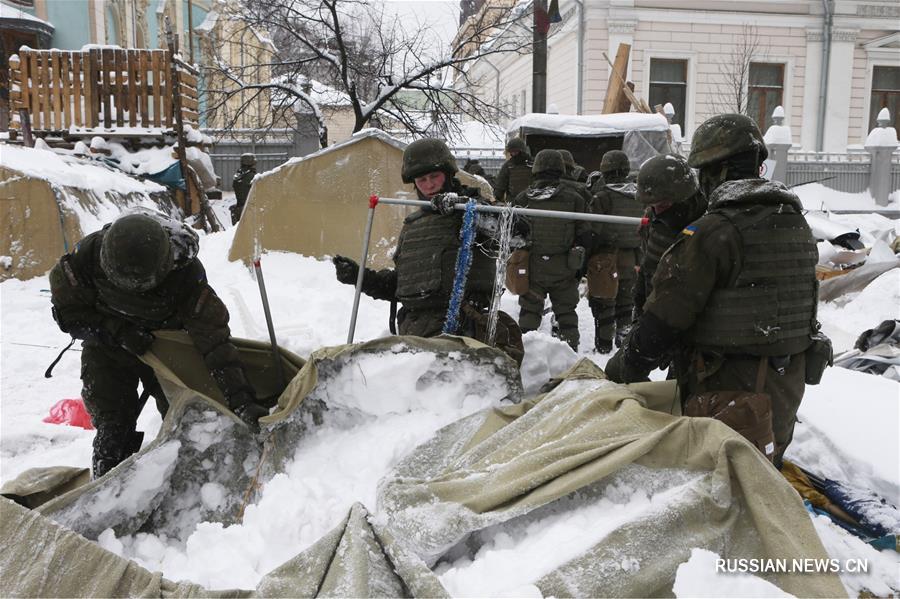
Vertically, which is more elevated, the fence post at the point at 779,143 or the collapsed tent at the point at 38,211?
the fence post at the point at 779,143

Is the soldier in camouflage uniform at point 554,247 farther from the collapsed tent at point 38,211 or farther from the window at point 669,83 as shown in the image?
the window at point 669,83

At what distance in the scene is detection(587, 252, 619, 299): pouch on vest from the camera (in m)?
6.50

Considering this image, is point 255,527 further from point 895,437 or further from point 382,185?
point 382,185

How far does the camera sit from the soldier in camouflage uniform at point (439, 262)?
368 centimetres

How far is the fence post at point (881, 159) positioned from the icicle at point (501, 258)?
65.5 feet

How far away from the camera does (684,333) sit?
112 inches

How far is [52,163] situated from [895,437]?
991cm

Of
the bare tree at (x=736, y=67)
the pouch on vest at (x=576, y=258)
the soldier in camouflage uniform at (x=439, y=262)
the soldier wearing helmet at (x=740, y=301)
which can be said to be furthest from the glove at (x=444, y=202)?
the bare tree at (x=736, y=67)

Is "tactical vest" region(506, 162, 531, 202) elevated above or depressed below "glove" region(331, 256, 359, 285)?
above

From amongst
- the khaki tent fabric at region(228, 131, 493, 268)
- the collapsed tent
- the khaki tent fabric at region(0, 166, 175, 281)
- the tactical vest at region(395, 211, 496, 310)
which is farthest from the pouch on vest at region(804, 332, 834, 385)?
the khaki tent fabric at region(0, 166, 175, 281)

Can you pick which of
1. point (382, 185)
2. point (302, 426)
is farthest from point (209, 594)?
point (382, 185)

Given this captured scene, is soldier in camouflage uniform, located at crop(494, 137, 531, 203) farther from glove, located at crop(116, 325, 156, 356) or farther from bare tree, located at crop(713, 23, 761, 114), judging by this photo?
bare tree, located at crop(713, 23, 761, 114)

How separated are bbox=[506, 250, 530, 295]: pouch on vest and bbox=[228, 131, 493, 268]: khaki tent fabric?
94.7 inches

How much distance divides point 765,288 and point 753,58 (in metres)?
21.6
